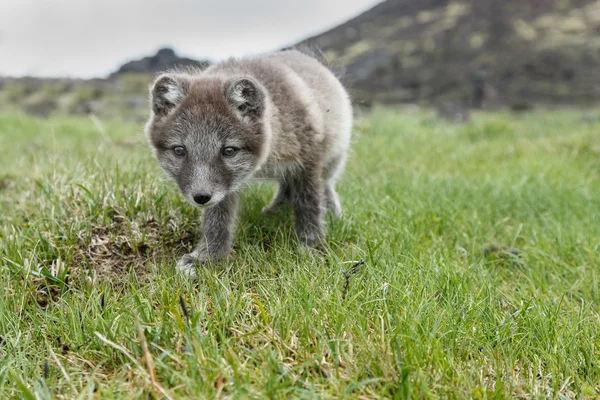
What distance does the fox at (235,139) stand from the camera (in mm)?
3350

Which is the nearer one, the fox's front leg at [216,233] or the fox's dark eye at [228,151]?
the fox's dark eye at [228,151]

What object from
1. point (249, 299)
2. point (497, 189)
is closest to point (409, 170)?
point (497, 189)

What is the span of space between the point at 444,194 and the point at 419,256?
1.93 m

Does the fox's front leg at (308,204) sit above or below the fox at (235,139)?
below

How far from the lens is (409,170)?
724 centimetres

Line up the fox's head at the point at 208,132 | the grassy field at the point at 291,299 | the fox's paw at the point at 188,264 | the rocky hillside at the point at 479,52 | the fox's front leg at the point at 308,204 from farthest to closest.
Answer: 1. the rocky hillside at the point at 479,52
2. the fox's front leg at the point at 308,204
3. the fox's head at the point at 208,132
4. the fox's paw at the point at 188,264
5. the grassy field at the point at 291,299

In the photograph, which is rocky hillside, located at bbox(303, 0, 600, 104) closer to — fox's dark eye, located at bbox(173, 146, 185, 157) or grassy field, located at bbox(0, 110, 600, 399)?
grassy field, located at bbox(0, 110, 600, 399)

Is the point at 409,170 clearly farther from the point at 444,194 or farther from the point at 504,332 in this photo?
the point at 504,332

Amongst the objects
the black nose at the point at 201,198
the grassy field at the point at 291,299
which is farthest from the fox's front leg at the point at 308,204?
the black nose at the point at 201,198

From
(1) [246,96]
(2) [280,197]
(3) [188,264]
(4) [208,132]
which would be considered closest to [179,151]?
(4) [208,132]

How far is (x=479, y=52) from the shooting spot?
28719 mm

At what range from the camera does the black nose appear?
3219mm

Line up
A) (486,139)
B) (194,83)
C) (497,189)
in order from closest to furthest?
(194,83) < (497,189) < (486,139)

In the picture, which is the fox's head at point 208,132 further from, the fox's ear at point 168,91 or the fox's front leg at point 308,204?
the fox's front leg at point 308,204
